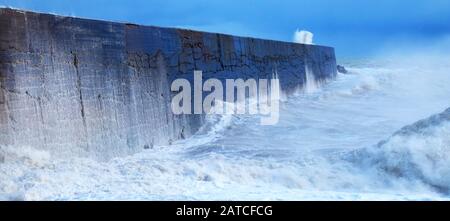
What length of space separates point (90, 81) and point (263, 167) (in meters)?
1.38

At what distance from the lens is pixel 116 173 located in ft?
10.7

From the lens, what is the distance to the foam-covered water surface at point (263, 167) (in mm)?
2666

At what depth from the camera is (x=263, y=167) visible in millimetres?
3605

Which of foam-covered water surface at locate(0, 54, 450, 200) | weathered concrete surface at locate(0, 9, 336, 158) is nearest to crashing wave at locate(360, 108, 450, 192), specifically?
foam-covered water surface at locate(0, 54, 450, 200)

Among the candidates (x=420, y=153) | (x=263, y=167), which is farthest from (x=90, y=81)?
(x=420, y=153)

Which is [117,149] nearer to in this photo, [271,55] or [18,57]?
[18,57]

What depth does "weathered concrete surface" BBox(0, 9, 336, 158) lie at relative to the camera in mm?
3227

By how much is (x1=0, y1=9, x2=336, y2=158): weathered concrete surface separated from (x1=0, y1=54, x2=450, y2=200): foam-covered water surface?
14cm

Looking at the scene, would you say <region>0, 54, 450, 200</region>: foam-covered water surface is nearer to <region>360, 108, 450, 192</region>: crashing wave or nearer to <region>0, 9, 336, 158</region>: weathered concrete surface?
<region>360, 108, 450, 192</region>: crashing wave

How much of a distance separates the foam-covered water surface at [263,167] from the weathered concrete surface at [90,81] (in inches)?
5.7

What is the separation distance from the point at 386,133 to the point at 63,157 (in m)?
2.80

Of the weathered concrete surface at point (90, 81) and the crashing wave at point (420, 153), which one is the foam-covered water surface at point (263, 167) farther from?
the weathered concrete surface at point (90, 81)

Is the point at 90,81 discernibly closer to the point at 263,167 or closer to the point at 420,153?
the point at 263,167

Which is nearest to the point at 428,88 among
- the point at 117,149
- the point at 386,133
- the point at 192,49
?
the point at 386,133
